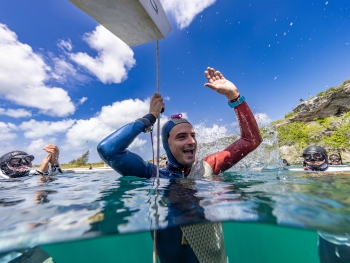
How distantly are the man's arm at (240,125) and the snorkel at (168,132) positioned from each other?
0.62 m

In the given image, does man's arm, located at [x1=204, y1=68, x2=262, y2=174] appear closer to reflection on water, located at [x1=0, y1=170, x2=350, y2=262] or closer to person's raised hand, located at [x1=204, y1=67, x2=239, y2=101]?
person's raised hand, located at [x1=204, y1=67, x2=239, y2=101]

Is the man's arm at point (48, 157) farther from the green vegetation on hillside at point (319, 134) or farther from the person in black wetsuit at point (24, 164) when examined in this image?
the green vegetation on hillside at point (319, 134)

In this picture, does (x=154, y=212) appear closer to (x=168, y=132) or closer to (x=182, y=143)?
(x=182, y=143)

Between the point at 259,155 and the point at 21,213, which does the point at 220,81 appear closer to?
the point at 21,213

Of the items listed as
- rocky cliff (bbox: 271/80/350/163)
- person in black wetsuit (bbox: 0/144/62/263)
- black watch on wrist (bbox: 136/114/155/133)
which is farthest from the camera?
rocky cliff (bbox: 271/80/350/163)

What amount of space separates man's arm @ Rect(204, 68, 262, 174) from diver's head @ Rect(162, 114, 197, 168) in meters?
0.48

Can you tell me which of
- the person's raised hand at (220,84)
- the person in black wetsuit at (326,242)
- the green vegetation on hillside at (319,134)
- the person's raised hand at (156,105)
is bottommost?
the person in black wetsuit at (326,242)

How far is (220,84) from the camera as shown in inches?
137

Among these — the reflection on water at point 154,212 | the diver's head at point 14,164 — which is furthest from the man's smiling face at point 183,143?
the diver's head at point 14,164

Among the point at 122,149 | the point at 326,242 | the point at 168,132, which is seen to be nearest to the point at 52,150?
the point at 122,149

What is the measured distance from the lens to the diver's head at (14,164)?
6.23 m

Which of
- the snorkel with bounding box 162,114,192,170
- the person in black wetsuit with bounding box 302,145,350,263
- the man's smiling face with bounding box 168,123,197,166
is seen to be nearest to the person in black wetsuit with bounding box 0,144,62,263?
the snorkel with bounding box 162,114,192,170

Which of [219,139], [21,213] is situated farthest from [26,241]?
[219,139]

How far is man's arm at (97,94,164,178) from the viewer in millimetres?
2947
